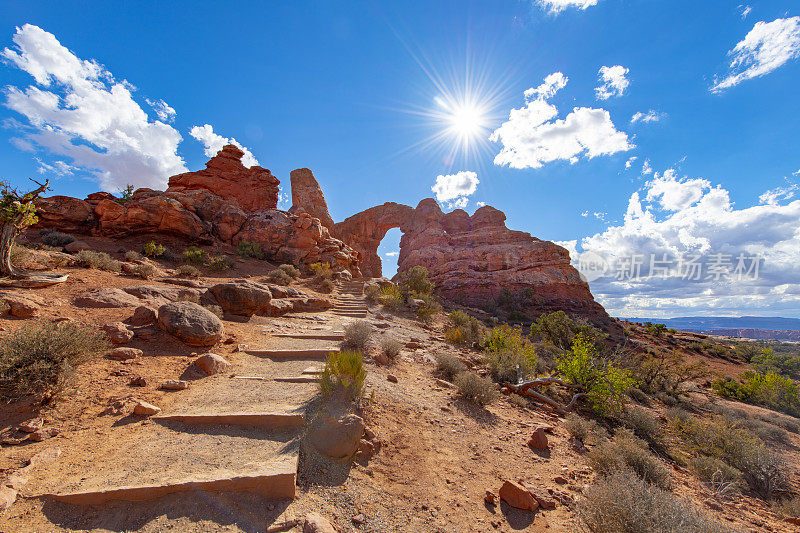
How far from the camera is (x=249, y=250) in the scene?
17906 millimetres

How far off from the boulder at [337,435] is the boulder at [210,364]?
110 inches

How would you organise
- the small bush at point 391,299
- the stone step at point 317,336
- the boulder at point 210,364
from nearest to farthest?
1. the boulder at point 210,364
2. the stone step at point 317,336
3. the small bush at point 391,299

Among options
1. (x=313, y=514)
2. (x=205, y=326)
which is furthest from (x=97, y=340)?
(x=313, y=514)

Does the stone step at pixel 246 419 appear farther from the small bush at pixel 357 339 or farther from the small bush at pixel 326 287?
the small bush at pixel 326 287

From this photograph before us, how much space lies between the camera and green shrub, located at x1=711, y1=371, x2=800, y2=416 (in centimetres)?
1195

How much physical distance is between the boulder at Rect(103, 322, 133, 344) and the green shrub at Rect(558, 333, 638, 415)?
976cm

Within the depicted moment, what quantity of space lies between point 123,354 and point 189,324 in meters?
1.06

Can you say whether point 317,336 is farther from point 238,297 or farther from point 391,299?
point 391,299

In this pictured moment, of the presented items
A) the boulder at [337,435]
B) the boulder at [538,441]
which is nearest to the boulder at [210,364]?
the boulder at [337,435]

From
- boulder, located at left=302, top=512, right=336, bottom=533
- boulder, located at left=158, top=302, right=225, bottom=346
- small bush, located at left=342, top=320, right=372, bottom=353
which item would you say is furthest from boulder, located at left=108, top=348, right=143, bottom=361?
boulder, located at left=302, top=512, right=336, bottom=533

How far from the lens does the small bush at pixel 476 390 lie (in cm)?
545

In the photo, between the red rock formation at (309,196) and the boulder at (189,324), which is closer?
the boulder at (189,324)

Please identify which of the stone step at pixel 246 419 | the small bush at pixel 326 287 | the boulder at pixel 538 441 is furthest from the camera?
the small bush at pixel 326 287

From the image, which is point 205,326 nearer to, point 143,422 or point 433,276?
point 143,422
